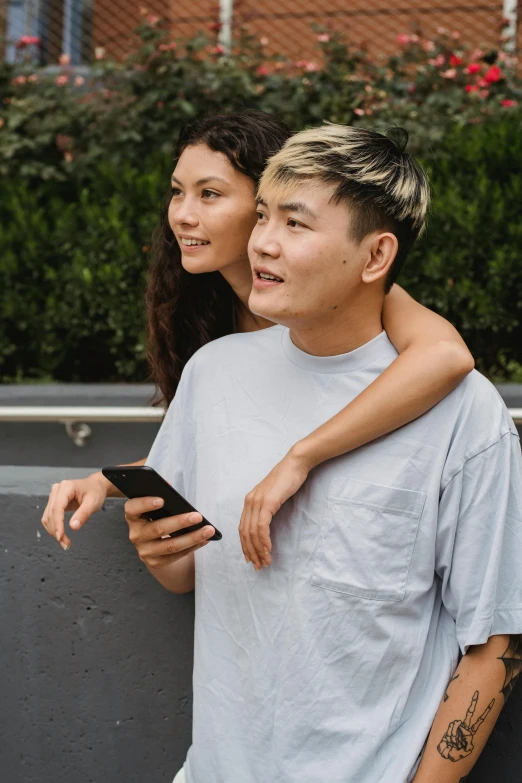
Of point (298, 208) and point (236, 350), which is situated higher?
point (298, 208)

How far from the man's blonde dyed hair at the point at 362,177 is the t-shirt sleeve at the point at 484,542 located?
450 millimetres

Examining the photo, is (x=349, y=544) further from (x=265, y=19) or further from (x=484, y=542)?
(x=265, y=19)

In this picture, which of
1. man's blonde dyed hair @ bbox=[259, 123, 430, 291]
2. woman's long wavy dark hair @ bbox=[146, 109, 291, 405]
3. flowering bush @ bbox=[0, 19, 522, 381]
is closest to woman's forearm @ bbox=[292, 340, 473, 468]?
man's blonde dyed hair @ bbox=[259, 123, 430, 291]

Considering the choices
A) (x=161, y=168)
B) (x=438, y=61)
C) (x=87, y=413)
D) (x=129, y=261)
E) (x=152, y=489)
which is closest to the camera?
(x=152, y=489)

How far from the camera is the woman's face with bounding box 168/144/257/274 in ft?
7.61

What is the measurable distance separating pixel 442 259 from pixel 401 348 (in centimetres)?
342

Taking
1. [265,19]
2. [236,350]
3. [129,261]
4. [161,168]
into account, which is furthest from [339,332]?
[265,19]

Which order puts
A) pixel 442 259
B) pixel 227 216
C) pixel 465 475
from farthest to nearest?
pixel 442 259 < pixel 227 216 < pixel 465 475

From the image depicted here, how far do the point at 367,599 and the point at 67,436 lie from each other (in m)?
3.88

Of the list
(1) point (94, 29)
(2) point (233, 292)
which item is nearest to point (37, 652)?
(2) point (233, 292)

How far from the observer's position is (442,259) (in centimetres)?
516

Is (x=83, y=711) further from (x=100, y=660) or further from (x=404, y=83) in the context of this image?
(x=404, y=83)

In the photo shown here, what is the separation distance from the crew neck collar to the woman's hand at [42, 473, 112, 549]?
543 mm

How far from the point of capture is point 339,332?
1.84 meters
